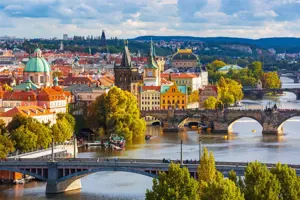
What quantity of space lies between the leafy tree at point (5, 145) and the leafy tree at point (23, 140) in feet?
3.03

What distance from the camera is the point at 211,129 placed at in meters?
82.2

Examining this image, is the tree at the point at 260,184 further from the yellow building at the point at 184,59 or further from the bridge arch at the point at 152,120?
the yellow building at the point at 184,59

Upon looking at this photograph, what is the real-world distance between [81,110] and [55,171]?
30175 millimetres

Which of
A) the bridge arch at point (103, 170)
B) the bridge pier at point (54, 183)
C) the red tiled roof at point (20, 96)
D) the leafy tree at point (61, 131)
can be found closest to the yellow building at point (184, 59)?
the red tiled roof at point (20, 96)

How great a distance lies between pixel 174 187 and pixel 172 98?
5342 centimetres

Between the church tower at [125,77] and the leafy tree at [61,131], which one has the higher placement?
the church tower at [125,77]

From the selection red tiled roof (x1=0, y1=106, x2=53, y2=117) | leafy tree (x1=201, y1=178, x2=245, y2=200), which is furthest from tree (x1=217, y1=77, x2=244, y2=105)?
leafy tree (x1=201, y1=178, x2=245, y2=200)

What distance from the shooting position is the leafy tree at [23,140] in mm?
59000

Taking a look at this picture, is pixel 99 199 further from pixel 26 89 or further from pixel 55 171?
pixel 26 89

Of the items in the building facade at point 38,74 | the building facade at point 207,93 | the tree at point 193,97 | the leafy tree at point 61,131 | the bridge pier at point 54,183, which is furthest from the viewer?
the building facade at point 207,93

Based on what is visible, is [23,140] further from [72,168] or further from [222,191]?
[222,191]

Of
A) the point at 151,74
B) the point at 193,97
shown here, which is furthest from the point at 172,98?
the point at 193,97

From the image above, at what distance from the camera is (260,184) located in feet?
131

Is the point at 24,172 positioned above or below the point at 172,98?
below
